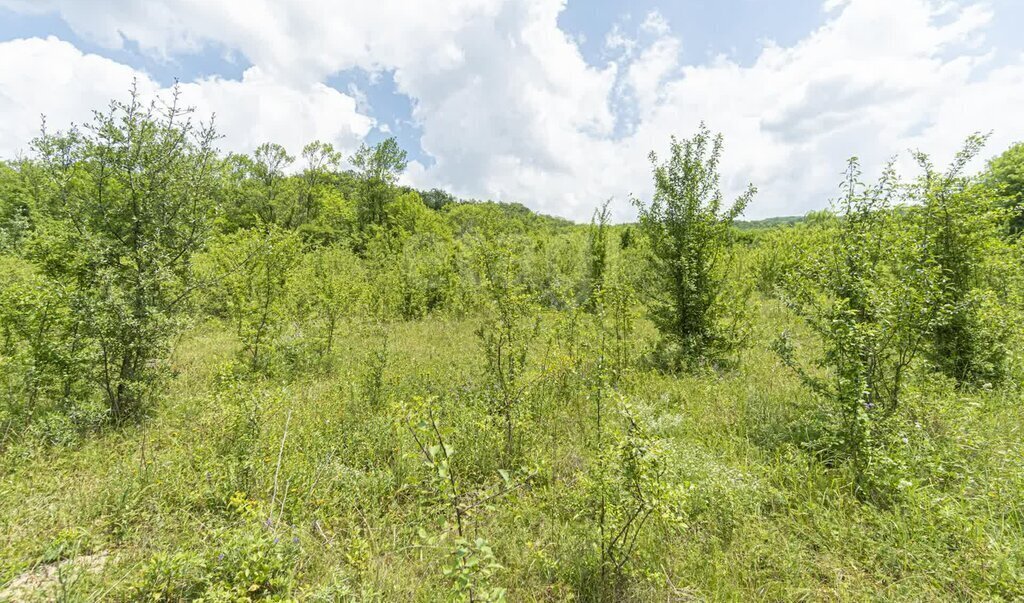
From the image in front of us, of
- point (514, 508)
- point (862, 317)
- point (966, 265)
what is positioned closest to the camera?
point (514, 508)

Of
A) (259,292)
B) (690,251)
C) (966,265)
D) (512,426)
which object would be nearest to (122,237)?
(259,292)

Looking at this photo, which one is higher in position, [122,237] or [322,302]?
[122,237]

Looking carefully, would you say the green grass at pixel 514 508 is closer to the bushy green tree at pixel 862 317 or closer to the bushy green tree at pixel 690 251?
the bushy green tree at pixel 862 317

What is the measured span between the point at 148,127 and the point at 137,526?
5389 millimetres

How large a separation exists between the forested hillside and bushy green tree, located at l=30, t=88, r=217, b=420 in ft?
0.12

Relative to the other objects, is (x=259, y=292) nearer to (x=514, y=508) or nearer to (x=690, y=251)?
(x=514, y=508)

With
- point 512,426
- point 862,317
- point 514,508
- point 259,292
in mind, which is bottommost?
point 514,508

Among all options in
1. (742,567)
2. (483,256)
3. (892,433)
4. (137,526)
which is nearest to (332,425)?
(137,526)

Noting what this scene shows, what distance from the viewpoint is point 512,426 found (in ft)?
15.2

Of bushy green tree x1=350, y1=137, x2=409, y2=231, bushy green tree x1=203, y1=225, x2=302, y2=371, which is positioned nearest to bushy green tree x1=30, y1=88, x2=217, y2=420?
bushy green tree x1=203, y1=225, x2=302, y2=371

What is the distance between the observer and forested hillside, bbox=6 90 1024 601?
260cm

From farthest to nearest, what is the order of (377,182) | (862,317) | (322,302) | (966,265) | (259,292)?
(377,182) < (322,302) < (259,292) < (966,265) < (862,317)

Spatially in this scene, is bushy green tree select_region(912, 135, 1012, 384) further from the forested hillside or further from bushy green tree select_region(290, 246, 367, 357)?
bushy green tree select_region(290, 246, 367, 357)

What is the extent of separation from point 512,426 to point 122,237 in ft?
20.4
